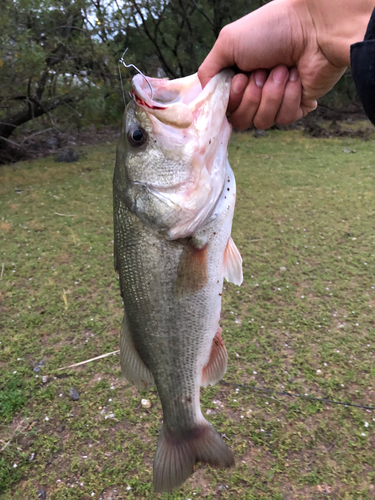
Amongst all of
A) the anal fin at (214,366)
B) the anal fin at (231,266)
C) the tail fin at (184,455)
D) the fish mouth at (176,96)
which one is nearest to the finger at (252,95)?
the fish mouth at (176,96)

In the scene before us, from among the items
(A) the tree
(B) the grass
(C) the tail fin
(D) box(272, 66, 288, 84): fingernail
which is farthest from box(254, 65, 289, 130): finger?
(A) the tree

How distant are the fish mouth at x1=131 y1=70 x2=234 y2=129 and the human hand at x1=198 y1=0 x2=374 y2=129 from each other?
0.08 m

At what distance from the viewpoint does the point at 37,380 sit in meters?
2.73

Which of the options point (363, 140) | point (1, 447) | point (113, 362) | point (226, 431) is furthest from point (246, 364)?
point (363, 140)

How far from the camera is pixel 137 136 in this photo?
1.36m

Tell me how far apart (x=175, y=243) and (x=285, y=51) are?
3.19ft

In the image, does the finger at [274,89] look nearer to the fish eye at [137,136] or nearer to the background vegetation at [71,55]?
the fish eye at [137,136]

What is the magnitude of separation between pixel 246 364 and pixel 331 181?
5.52m

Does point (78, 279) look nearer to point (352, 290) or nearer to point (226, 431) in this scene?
point (226, 431)

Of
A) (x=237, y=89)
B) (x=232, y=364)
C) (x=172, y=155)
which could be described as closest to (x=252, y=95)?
(x=237, y=89)

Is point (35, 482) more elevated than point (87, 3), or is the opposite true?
point (87, 3)

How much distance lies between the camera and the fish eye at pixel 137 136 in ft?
4.42

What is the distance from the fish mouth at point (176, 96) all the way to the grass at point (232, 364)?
6.60 feet

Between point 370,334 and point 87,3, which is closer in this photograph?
point 370,334
